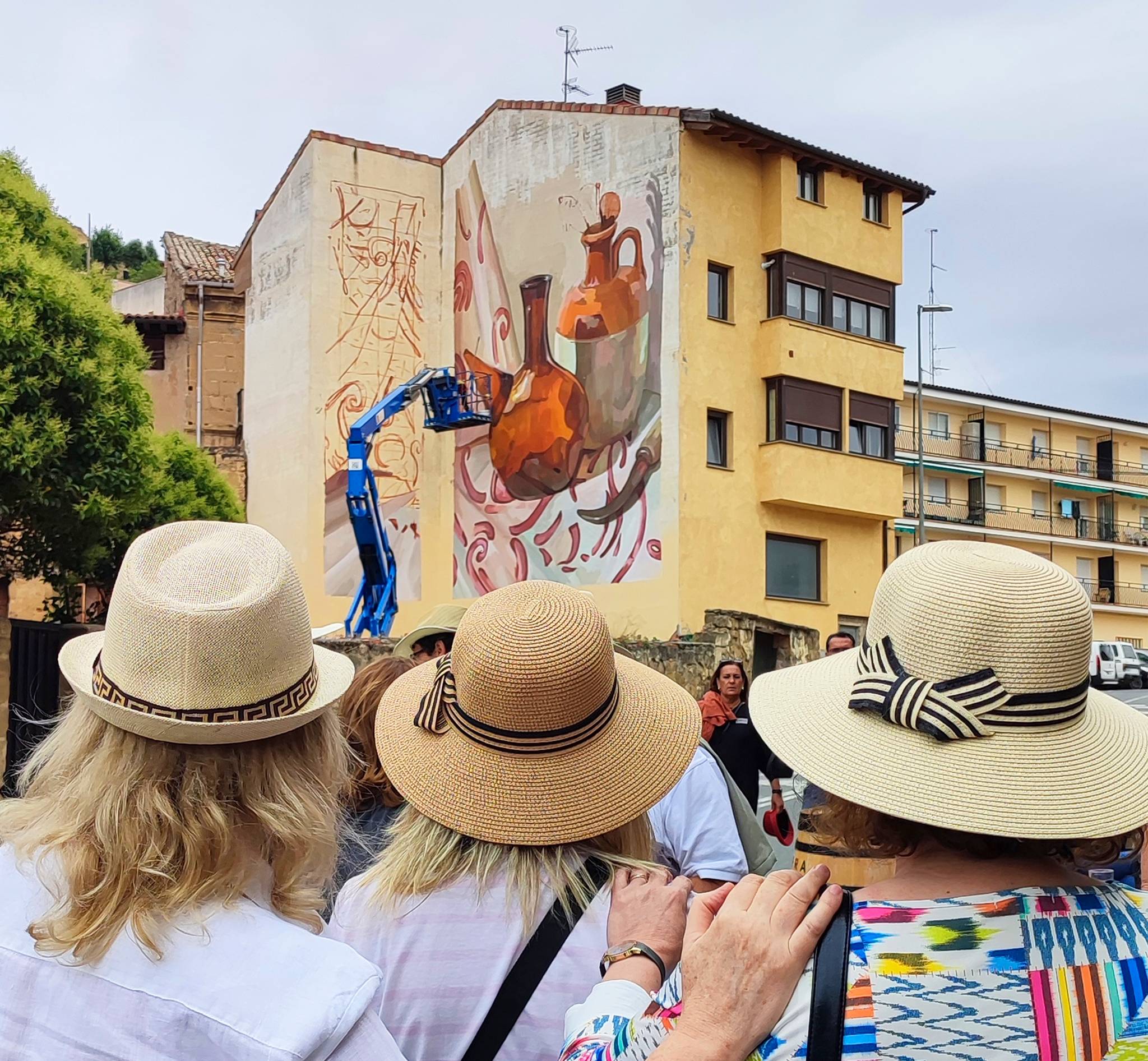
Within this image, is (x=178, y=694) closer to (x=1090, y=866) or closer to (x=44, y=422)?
(x=1090, y=866)

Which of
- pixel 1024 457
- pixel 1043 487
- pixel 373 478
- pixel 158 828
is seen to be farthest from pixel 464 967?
pixel 1043 487

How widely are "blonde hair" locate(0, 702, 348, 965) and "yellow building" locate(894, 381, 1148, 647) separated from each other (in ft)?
178

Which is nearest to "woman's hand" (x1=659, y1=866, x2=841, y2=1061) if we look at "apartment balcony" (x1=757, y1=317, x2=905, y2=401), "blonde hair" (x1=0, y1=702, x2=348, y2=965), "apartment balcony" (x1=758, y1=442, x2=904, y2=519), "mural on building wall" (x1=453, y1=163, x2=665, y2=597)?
"blonde hair" (x1=0, y1=702, x2=348, y2=965)

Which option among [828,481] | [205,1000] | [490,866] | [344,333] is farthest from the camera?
[344,333]

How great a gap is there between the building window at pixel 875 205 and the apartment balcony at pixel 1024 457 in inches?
1093

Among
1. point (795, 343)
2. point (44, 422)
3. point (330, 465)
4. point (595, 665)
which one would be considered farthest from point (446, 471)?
point (595, 665)

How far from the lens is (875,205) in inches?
1085

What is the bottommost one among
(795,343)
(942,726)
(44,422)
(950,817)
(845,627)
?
(845,627)

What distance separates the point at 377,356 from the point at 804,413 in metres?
10.5

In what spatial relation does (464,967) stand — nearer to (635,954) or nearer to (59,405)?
(635,954)

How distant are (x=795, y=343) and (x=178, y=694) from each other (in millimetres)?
24285

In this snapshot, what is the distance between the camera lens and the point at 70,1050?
174cm

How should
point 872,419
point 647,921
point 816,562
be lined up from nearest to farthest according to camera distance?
point 647,921 < point 816,562 < point 872,419

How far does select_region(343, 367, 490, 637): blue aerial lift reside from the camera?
25.0 meters
